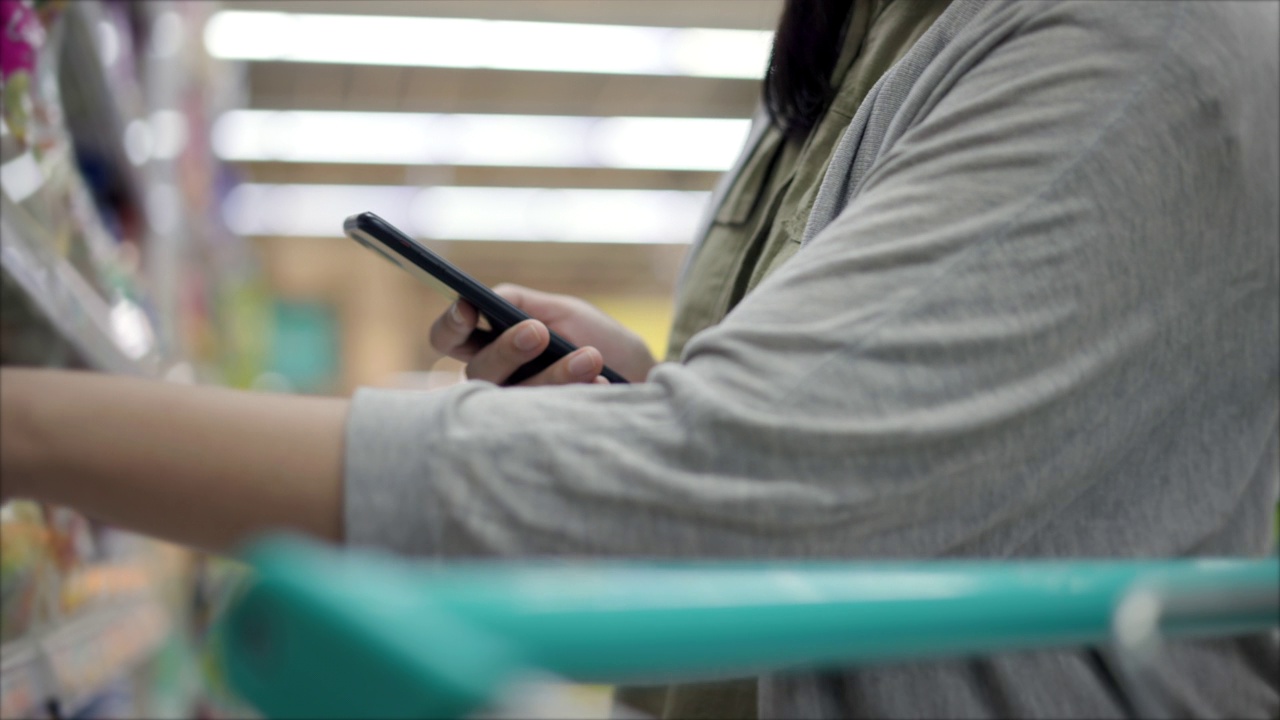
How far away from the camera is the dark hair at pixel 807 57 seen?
1.11m

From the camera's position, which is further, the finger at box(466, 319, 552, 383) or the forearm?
the finger at box(466, 319, 552, 383)

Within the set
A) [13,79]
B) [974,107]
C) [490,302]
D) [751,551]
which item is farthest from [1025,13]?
[13,79]

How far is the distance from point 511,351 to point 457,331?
3.4 inches

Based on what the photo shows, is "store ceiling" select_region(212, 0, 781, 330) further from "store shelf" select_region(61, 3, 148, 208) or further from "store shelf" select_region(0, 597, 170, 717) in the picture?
"store shelf" select_region(0, 597, 170, 717)

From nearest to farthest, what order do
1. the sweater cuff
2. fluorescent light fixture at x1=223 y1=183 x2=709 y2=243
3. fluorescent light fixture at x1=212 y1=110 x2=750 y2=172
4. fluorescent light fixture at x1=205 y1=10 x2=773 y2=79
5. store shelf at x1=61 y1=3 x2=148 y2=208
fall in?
the sweater cuff < store shelf at x1=61 y1=3 x2=148 y2=208 < fluorescent light fixture at x1=205 y1=10 x2=773 y2=79 < fluorescent light fixture at x1=212 y1=110 x2=750 y2=172 < fluorescent light fixture at x1=223 y1=183 x2=709 y2=243

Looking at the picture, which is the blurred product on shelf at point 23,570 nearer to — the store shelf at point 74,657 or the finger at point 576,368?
the store shelf at point 74,657

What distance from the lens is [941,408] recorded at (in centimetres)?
60

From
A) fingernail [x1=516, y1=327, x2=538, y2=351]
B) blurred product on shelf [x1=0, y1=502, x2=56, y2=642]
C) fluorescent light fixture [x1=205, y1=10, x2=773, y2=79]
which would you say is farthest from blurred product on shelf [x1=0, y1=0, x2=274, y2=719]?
fluorescent light fixture [x1=205, y1=10, x2=773, y2=79]

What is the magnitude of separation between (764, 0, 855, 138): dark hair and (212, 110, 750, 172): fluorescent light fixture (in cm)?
662

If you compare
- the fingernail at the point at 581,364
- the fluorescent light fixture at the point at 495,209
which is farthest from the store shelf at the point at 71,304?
the fluorescent light fixture at the point at 495,209

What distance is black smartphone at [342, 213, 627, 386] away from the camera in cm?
93

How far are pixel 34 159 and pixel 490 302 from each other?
848 mm

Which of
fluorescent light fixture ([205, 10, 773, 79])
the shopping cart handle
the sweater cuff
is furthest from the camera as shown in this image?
fluorescent light fixture ([205, 10, 773, 79])

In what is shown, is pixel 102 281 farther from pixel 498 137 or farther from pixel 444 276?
pixel 498 137
